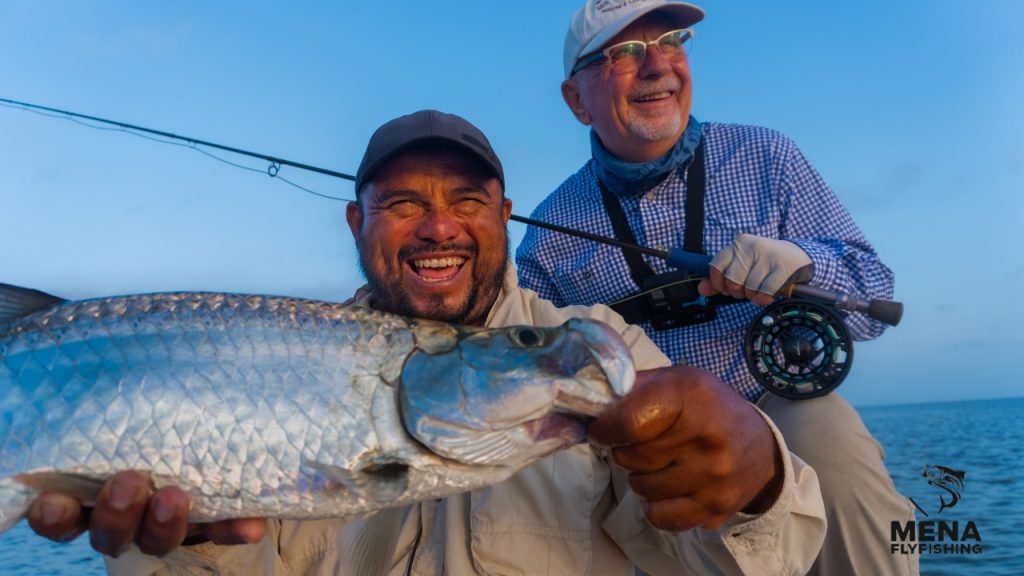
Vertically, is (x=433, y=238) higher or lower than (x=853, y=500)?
higher

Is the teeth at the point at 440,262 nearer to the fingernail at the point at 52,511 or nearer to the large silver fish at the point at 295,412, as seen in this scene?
the large silver fish at the point at 295,412

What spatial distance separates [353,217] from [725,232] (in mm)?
2213

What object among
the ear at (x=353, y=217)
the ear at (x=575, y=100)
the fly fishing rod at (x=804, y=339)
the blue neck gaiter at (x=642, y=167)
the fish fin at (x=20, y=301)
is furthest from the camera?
the ear at (x=575, y=100)

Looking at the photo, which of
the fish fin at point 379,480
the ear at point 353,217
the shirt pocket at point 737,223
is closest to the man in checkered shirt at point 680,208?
the shirt pocket at point 737,223

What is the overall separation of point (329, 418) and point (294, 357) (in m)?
0.23

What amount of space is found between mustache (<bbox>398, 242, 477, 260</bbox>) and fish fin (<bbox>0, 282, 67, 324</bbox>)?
165cm

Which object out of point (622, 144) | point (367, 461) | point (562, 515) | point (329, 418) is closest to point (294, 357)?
point (329, 418)

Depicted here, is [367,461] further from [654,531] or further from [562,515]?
[654,531]

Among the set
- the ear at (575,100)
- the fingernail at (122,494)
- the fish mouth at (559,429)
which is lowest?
the fingernail at (122,494)

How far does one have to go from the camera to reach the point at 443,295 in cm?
381

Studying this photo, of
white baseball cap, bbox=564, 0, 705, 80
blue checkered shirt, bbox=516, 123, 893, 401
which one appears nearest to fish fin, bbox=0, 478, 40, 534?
blue checkered shirt, bbox=516, 123, 893, 401

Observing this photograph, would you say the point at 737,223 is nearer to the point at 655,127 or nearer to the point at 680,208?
the point at 680,208

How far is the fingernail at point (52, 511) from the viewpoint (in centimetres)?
217

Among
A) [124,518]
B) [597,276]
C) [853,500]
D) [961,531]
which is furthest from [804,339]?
[961,531]
